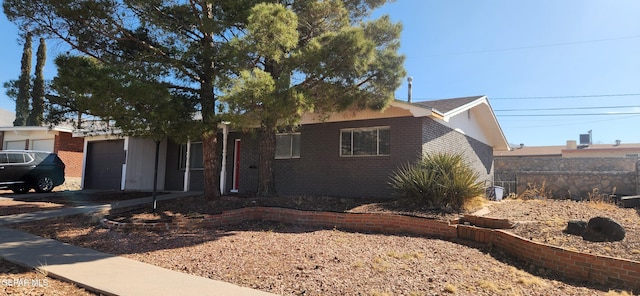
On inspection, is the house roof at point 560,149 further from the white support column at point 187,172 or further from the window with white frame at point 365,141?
the white support column at point 187,172

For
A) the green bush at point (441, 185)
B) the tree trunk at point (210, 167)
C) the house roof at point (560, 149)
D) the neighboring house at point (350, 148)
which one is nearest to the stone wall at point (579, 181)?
the neighboring house at point (350, 148)

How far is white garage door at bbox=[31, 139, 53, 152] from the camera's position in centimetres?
2372

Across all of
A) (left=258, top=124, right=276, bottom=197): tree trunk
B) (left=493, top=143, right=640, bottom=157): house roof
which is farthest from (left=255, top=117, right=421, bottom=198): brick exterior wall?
(left=493, top=143, right=640, bottom=157): house roof

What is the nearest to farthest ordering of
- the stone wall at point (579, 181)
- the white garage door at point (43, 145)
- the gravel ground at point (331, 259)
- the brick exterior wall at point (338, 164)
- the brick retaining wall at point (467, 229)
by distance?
the gravel ground at point (331, 259) → the brick retaining wall at point (467, 229) → the brick exterior wall at point (338, 164) → the stone wall at point (579, 181) → the white garage door at point (43, 145)

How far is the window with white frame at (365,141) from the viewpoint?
41.6 ft

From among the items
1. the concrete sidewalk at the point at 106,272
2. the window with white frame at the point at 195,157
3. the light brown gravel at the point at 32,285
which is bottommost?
the light brown gravel at the point at 32,285

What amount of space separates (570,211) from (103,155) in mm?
18291

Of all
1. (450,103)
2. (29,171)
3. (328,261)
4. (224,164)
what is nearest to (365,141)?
(450,103)

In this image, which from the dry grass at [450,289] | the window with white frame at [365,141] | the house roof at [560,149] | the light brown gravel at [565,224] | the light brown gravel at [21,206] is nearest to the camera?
the dry grass at [450,289]

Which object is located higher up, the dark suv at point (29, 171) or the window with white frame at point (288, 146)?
the window with white frame at point (288, 146)

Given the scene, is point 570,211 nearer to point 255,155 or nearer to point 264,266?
point 264,266

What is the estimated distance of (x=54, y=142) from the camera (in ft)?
76.3

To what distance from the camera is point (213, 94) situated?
10938 mm

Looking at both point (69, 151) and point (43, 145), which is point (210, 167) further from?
point (43, 145)
